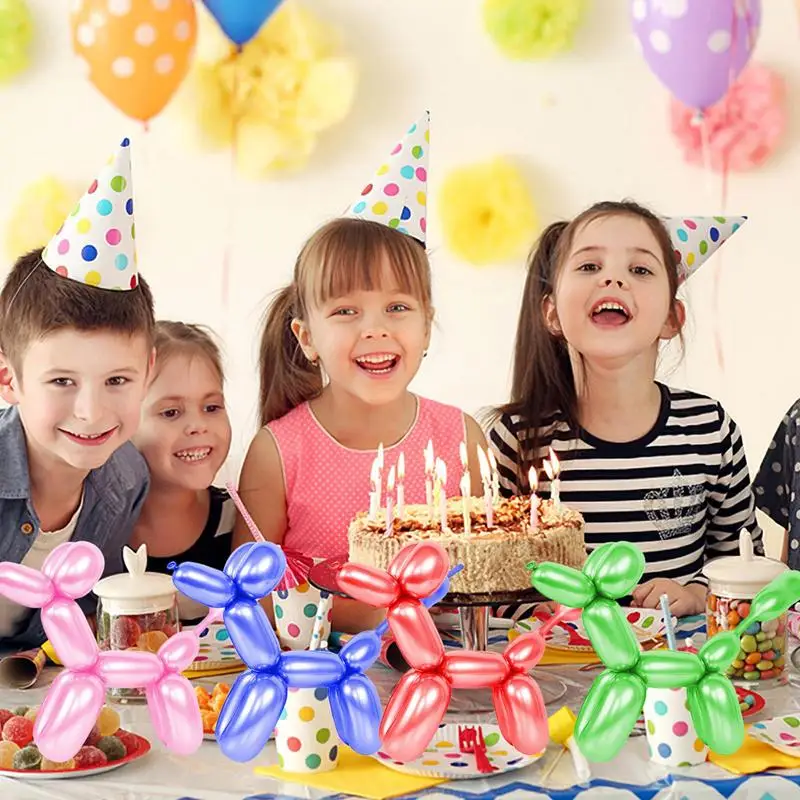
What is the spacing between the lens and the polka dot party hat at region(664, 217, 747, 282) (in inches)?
79.1

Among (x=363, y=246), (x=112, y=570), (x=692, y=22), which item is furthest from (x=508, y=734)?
(x=692, y=22)

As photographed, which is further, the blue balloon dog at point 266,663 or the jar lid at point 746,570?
the jar lid at point 746,570

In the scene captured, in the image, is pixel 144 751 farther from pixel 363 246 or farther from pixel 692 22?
pixel 692 22

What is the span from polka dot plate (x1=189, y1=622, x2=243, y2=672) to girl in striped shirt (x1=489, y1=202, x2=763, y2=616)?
23.7 inches

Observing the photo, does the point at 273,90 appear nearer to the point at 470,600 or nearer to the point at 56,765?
the point at 470,600

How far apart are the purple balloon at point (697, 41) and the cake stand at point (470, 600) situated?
1.55 meters

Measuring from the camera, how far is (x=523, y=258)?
3.11m

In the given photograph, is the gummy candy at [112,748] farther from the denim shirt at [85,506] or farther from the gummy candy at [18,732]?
the denim shirt at [85,506]

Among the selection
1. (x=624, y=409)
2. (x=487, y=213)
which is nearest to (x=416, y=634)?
(x=624, y=409)

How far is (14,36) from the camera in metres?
3.15

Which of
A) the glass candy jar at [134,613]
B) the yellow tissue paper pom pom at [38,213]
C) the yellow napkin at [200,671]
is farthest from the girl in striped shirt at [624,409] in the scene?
the yellow tissue paper pom pom at [38,213]

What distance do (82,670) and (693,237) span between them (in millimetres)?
1335

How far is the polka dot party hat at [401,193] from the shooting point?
1.81 metres

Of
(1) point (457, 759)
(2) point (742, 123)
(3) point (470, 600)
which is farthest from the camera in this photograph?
(2) point (742, 123)
